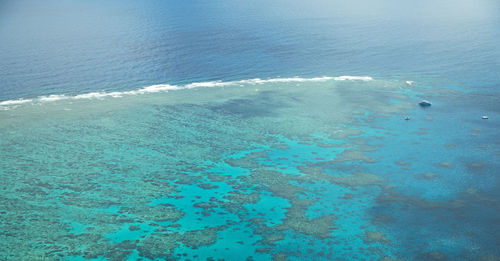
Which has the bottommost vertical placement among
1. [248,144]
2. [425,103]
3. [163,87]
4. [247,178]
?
[247,178]

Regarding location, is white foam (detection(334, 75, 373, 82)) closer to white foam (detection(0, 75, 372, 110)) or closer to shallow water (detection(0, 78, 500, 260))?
white foam (detection(0, 75, 372, 110))

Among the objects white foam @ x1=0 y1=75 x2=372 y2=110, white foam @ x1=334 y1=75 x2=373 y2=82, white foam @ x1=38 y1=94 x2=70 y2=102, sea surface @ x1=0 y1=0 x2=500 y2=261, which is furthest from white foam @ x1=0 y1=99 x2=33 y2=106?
white foam @ x1=334 y1=75 x2=373 y2=82

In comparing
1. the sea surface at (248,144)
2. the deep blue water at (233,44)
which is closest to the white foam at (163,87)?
the sea surface at (248,144)

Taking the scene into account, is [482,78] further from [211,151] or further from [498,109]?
[211,151]

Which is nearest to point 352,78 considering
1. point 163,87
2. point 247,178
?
point 163,87

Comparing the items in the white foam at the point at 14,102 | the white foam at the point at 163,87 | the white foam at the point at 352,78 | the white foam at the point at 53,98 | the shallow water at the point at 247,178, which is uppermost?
Answer: the white foam at the point at 14,102

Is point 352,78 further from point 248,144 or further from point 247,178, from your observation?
point 247,178

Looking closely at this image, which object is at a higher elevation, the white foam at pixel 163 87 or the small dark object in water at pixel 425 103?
the white foam at pixel 163 87

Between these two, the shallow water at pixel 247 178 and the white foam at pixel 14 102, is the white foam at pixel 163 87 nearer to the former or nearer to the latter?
the white foam at pixel 14 102

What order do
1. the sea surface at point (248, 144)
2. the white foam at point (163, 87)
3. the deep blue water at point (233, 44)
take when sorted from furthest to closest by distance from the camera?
the deep blue water at point (233, 44), the white foam at point (163, 87), the sea surface at point (248, 144)
